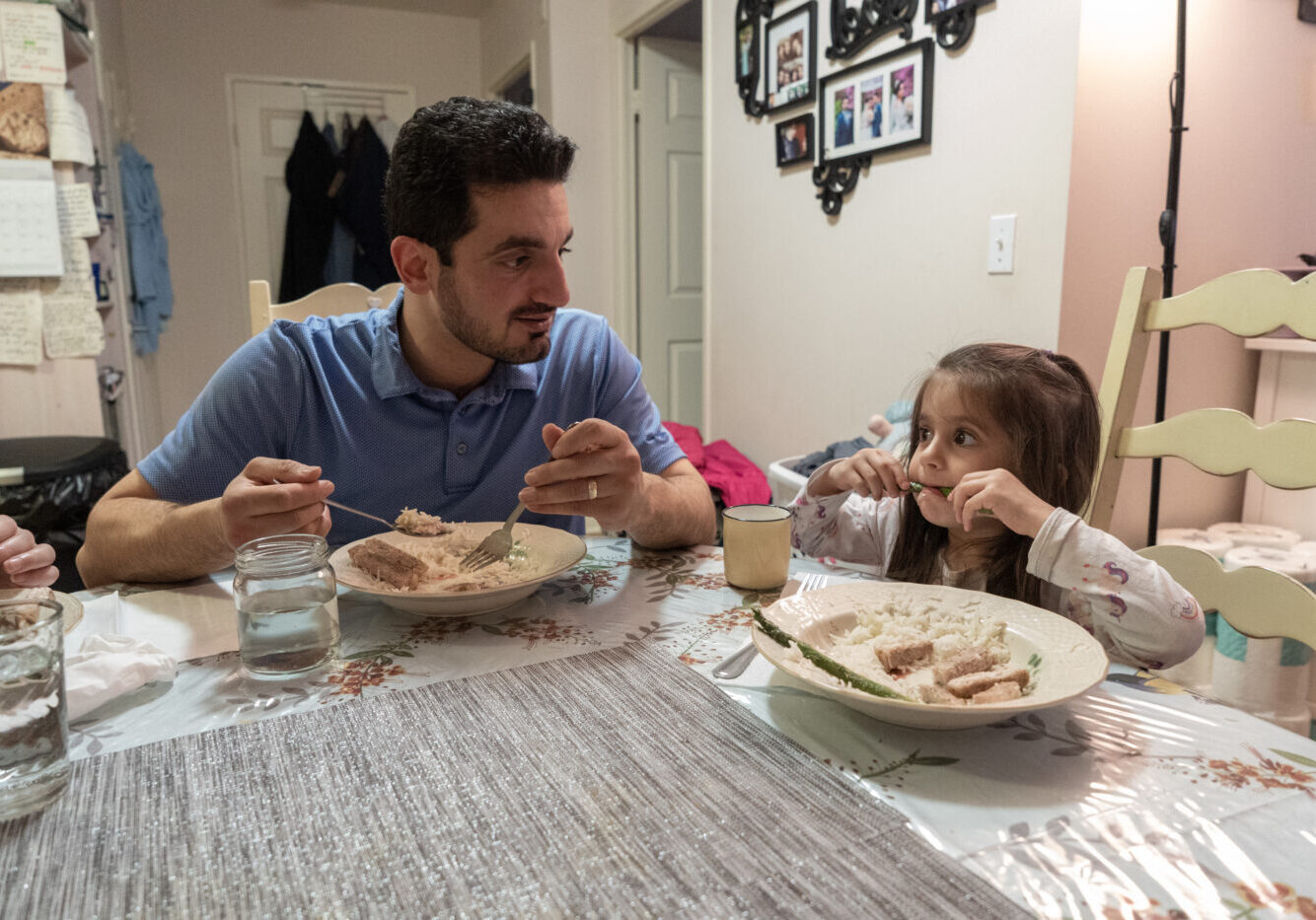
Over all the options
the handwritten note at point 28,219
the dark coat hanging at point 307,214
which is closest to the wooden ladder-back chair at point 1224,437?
the handwritten note at point 28,219

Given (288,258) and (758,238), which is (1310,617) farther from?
(288,258)

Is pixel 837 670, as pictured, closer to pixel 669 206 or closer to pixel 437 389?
pixel 437 389

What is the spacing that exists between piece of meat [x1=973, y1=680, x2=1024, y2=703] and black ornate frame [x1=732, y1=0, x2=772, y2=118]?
7.95 feet

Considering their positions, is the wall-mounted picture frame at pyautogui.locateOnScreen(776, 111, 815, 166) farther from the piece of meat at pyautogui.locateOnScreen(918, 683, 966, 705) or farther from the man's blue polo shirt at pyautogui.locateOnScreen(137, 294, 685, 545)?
the piece of meat at pyautogui.locateOnScreen(918, 683, 966, 705)

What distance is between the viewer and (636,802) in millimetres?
597

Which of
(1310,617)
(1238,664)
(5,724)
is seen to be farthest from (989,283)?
(5,724)

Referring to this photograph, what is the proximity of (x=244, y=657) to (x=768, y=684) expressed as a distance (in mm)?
494

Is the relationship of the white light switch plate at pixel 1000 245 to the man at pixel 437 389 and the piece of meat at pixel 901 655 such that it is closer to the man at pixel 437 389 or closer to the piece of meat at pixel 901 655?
the man at pixel 437 389

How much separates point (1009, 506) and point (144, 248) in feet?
14.8

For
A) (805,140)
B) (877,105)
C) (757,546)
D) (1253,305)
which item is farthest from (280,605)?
(805,140)

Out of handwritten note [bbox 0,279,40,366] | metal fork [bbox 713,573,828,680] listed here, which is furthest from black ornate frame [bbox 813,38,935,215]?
handwritten note [bbox 0,279,40,366]

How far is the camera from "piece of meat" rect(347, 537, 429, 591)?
0.94 meters

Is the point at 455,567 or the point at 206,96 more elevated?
the point at 206,96

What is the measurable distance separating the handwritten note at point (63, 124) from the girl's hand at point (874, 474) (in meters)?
2.42
